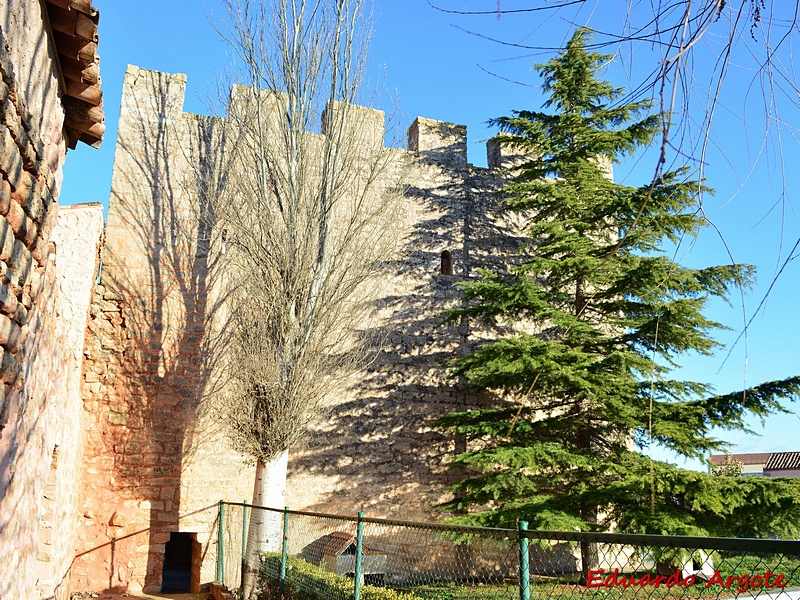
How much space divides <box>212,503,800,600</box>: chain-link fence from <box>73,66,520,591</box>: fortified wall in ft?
2.06

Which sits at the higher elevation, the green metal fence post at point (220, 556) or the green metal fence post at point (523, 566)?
the green metal fence post at point (523, 566)

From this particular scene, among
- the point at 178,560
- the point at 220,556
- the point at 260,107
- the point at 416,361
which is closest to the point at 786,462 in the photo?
the point at 416,361

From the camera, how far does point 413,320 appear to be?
35.3 feet

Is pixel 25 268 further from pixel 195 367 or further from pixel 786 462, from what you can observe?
pixel 786 462

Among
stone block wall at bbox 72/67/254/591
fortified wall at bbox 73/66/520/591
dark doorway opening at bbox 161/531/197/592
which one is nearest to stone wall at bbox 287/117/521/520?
fortified wall at bbox 73/66/520/591

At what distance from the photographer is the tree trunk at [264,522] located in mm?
7105

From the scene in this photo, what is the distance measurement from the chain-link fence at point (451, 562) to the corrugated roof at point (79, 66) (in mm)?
2859

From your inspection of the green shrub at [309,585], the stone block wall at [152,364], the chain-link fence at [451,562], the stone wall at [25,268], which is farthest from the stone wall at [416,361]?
the stone wall at [25,268]

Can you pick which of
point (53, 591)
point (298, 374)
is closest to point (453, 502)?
point (298, 374)

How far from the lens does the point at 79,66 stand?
11.0 ft

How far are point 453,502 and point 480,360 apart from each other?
205 centimetres

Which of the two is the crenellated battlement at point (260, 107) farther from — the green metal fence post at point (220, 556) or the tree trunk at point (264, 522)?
the green metal fence post at point (220, 556)

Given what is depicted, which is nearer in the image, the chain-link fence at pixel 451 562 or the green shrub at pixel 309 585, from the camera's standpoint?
the chain-link fence at pixel 451 562

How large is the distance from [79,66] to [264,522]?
18.0ft
